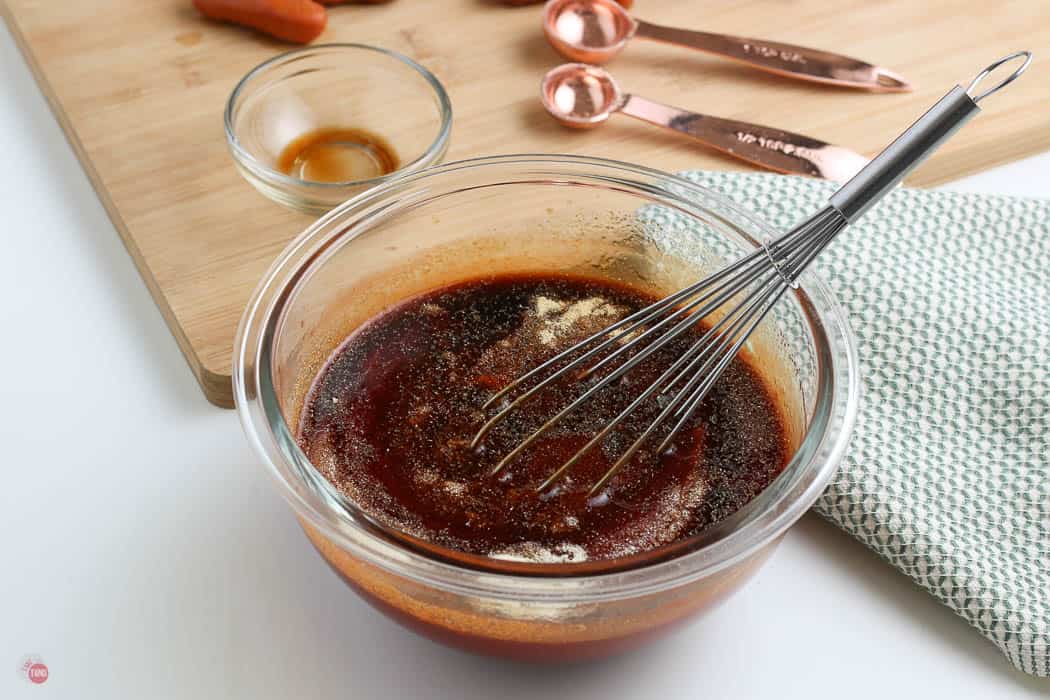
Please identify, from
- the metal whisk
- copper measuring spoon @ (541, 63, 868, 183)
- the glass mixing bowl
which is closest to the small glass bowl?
copper measuring spoon @ (541, 63, 868, 183)

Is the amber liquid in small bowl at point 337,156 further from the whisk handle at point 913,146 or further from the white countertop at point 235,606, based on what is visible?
the whisk handle at point 913,146

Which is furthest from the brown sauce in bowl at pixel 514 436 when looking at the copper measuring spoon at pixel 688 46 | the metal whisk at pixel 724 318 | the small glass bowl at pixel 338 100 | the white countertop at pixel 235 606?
the copper measuring spoon at pixel 688 46

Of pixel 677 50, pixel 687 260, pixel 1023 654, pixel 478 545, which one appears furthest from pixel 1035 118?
pixel 478 545

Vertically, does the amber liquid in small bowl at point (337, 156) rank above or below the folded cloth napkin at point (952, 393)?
below

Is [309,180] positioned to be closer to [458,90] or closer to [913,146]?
[458,90]

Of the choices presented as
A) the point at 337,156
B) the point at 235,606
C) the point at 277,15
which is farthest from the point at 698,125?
the point at 235,606

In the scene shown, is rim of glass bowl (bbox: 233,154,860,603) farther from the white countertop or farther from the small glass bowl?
the small glass bowl
